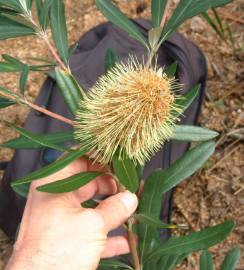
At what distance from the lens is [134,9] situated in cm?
201

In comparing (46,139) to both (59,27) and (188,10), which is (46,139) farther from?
(188,10)

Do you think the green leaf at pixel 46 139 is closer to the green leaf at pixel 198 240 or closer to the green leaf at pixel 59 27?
the green leaf at pixel 59 27

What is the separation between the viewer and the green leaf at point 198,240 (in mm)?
759

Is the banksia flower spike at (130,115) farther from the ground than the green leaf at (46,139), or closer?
farther from the ground

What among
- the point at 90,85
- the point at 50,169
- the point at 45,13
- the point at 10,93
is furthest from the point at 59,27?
the point at 90,85

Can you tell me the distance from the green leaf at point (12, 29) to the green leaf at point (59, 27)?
48mm

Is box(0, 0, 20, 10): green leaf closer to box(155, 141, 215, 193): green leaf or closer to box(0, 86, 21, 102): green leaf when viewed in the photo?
box(0, 86, 21, 102): green leaf

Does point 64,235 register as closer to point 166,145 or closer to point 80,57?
point 166,145

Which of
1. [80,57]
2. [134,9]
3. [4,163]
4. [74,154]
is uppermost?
[134,9]

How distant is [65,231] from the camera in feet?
2.44

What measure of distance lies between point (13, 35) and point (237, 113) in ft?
3.60

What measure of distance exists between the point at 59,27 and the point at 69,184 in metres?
0.32

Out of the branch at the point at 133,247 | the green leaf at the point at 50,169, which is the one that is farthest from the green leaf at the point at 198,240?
the green leaf at the point at 50,169

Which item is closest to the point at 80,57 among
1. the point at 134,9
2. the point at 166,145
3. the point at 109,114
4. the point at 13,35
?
the point at 166,145
